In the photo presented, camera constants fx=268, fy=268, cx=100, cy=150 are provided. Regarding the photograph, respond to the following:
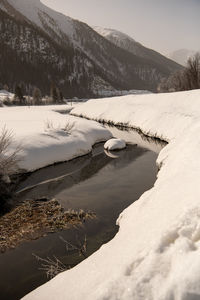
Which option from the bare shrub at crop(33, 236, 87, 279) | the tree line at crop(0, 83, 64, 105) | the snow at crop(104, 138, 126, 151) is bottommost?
the tree line at crop(0, 83, 64, 105)

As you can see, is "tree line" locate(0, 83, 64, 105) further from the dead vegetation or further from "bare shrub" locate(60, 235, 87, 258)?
"bare shrub" locate(60, 235, 87, 258)

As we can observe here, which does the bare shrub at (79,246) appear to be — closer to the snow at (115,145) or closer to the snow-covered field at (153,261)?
the snow-covered field at (153,261)

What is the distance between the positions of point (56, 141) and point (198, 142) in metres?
10.8

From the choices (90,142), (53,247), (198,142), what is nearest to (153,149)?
(90,142)

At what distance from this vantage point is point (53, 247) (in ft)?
29.1

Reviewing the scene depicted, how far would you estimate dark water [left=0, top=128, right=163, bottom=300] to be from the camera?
308 inches

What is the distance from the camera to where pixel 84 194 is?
527 inches

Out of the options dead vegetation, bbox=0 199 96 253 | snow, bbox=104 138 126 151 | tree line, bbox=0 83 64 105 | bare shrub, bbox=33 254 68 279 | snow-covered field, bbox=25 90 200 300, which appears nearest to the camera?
snow-covered field, bbox=25 90 200 300

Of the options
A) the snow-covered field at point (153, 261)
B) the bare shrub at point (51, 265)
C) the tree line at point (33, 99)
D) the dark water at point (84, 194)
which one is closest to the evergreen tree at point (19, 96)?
the tree line at point (33, 99)

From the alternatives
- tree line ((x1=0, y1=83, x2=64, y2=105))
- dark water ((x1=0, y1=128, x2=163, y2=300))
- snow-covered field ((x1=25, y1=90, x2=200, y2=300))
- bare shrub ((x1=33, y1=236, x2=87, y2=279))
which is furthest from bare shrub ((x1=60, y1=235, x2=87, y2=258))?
tree line ((x1=0, y1=83, x2=64, y2=105))

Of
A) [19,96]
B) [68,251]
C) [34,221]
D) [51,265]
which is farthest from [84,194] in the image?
[19,96]

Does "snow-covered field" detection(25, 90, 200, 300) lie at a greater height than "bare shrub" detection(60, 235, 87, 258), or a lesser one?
greater

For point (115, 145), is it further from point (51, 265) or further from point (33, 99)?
point (33, 99)

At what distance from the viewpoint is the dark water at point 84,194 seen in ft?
25.7
